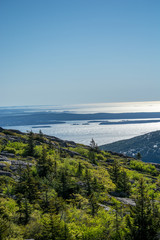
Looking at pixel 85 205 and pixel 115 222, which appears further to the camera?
pixel 85 205

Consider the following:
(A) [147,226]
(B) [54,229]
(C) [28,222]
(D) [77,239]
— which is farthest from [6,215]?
(A) [147,226]

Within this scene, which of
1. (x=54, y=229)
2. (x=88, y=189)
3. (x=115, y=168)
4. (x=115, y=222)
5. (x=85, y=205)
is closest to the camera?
(x=54, y=229)

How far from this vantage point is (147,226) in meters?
21.6

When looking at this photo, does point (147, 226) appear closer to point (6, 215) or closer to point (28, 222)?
point (28, 222)

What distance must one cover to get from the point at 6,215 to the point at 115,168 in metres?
32.4

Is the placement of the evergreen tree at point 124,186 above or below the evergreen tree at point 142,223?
below

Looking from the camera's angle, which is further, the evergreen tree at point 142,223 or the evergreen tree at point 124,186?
the evergreen tree at point 124,186

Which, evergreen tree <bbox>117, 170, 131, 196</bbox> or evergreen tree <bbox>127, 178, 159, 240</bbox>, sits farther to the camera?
evergreen tree <bbox>117, 170, 131, 196</bbox>

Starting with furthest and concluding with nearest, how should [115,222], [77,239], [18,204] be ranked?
[18,204] → [115,222] → [77,239]

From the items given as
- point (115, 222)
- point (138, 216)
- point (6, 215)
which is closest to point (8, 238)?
point (6, 215)

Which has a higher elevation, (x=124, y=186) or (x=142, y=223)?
(x=142, y=223)

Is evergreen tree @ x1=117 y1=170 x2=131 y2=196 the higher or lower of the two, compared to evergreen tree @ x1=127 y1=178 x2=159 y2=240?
lower

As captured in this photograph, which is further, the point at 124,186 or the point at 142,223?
the point at 124,186

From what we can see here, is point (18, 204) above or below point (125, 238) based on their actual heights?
above
